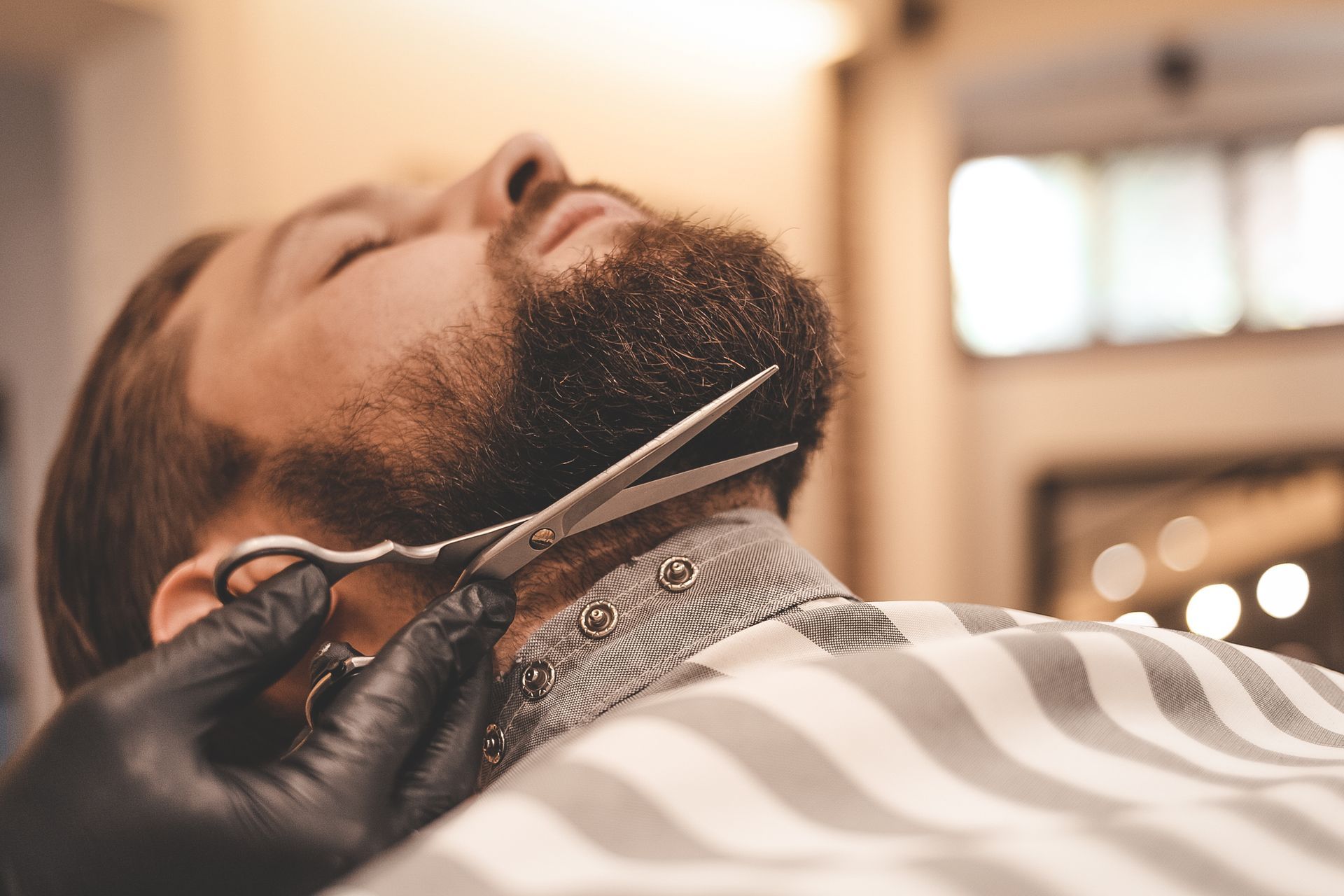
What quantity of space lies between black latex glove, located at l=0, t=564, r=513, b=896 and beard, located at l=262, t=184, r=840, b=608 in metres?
0.12

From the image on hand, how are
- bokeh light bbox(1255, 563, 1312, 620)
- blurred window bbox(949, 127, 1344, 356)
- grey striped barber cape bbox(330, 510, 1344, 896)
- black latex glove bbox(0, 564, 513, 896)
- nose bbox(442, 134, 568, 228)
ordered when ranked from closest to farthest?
grey striped barber cape bbox(330, 510, 1344, 896), black latex glove bbox(0, 564, 513, 896), nose bbox(442, 134, 568, 228), bokeh light bbox(1255, 563, 1312, 620), blurred window bbox(949, 127, 1344, 356)

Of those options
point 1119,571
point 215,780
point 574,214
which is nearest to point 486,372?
point 574,214

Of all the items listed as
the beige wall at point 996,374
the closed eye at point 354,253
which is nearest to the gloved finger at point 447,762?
the closed eye at point 354,253

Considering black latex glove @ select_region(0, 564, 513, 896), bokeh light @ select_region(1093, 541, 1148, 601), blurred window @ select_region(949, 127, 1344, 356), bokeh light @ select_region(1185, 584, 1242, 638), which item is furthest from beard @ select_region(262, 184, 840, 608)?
blurred window @ select_region(949, 127, 1344, 356)

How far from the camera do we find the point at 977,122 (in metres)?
3.49

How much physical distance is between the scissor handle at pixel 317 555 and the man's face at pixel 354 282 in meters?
0.13

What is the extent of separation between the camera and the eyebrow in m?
0.77

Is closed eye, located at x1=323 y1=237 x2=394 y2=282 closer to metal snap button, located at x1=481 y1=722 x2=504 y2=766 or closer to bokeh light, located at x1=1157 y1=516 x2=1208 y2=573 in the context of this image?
metal snap button, located at x1=481 y1=722 x2=504 y2=766

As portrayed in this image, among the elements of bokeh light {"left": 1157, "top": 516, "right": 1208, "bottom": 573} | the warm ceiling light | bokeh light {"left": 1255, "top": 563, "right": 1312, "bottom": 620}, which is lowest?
the warm ceiling light

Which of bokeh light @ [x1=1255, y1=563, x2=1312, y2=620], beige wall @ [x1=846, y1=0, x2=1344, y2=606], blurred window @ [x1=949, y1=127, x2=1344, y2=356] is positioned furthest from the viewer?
blurred window @ [x1=949, y1=127, x2=1344, y2=356]

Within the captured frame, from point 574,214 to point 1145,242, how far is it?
3.30 metres

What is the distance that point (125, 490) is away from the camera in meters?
0.76

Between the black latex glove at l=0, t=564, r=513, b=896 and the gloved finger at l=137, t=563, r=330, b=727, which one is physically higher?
the gloved finger at l=137, t=563, r=330, b=727

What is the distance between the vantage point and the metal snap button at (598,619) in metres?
0.58
